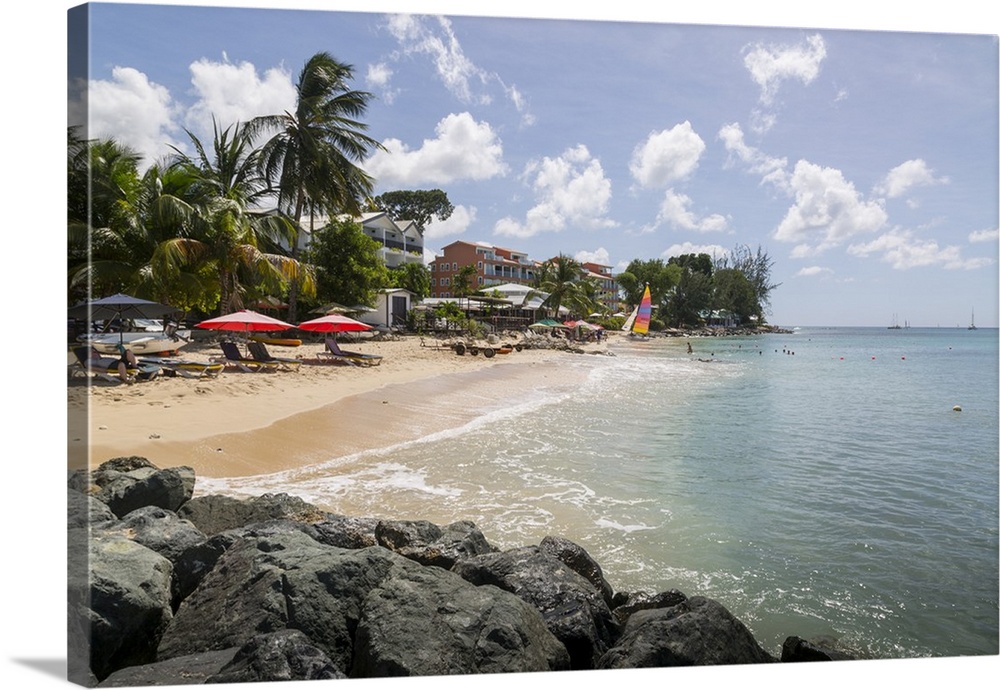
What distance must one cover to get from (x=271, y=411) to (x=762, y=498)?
18.1ft

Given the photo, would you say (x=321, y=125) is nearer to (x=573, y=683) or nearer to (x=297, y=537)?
(x=297, y=537)

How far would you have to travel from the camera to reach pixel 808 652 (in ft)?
8.30

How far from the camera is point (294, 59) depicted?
3127 millimetres

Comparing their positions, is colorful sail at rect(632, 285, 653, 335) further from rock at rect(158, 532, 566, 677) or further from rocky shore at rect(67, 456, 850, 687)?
rock at rect(158, 532, 566, 677)

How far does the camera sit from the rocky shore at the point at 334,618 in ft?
7.32

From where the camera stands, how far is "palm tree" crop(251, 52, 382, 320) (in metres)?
3.35

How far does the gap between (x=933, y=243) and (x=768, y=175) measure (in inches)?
39.8

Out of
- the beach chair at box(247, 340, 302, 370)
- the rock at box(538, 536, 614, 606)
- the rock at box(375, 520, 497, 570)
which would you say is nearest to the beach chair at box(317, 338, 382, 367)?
the beach chair at box(247, 340, 302, 370)

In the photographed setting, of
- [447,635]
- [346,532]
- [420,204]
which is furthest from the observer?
[420,204]

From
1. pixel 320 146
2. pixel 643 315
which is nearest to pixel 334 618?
pixel 320 146

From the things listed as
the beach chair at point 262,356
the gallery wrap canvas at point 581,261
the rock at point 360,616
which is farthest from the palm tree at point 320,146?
the beach chair at point 262,356

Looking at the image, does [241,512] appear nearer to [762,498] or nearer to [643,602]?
[643,602]

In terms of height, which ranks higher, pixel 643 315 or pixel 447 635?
pixel 643 315

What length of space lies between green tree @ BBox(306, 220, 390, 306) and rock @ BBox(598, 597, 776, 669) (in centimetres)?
1387
